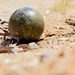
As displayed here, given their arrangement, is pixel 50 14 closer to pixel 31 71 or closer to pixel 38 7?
pixel 38 7

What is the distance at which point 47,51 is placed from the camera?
2807mm

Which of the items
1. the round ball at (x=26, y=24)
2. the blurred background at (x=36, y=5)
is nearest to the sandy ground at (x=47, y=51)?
the blurred background at (x=36, y=5)

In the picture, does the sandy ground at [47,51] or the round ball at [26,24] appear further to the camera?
the round ball at [26,24]

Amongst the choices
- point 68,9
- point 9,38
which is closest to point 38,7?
point 68,9

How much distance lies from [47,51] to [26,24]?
3639 mm

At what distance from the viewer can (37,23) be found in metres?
6.50

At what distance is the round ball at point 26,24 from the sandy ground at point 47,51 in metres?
0.28

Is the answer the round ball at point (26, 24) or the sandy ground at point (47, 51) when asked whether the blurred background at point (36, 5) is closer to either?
the sandy ground at point (47, 51)

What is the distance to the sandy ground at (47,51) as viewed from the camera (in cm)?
232

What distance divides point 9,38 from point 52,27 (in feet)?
4.60

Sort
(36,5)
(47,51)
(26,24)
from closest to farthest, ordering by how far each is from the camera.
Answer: (47,51) < (26,24) < (36,5)

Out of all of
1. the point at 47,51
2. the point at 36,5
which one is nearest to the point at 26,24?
the point at 47,51

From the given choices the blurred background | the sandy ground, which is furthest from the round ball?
the blurred background

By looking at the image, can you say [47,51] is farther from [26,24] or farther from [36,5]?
[36,5]
